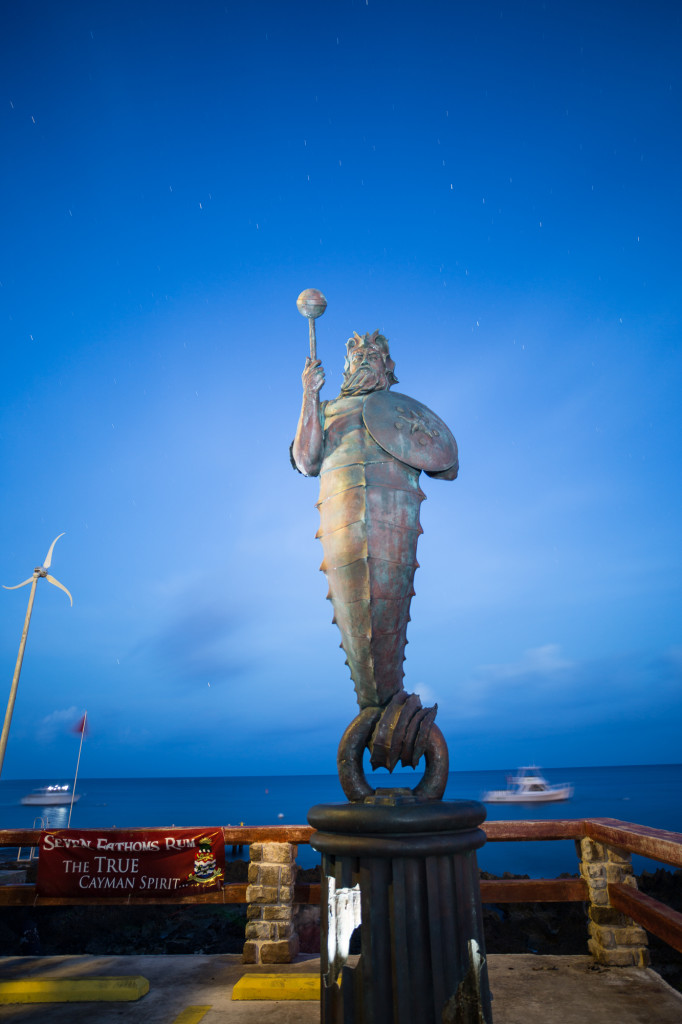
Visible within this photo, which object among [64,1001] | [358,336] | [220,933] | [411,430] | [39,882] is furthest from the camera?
[220,933]

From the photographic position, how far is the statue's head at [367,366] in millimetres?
4203

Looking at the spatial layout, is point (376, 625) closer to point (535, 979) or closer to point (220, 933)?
point (535, 979)

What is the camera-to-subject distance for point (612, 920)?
17.0 ft

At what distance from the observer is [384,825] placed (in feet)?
7.84

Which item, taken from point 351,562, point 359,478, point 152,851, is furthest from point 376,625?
point 152,851

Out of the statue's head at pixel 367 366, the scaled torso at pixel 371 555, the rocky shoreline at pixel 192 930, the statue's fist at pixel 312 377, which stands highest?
the statue's head at pixel 367 366

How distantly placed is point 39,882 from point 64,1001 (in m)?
1.23

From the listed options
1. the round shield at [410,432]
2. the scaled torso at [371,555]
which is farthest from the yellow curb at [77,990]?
the round shield at [410,432]

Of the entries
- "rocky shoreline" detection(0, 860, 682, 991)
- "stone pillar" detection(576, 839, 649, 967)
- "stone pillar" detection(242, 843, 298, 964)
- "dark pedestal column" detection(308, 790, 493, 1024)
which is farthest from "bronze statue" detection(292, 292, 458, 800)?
"rocky shoreline" detection(0, 860, 682, 991)

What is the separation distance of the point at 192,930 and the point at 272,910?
28.5 ft

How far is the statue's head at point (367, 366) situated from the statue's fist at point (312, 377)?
339mm

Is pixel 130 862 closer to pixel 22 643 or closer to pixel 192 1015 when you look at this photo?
pixel 192 1015

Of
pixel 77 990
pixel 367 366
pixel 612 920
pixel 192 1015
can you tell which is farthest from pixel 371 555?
pixel 77 990

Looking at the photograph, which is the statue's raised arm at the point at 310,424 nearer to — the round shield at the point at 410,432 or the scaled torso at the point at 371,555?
the scaled torso at the point at 371,555
